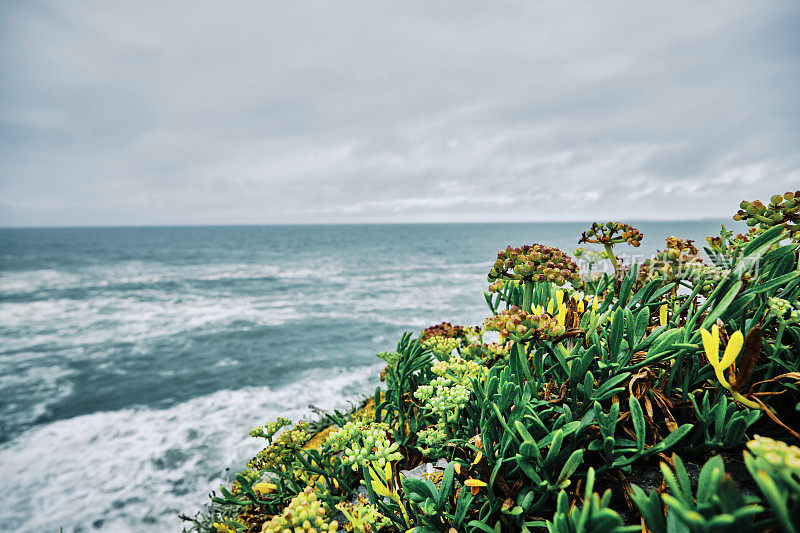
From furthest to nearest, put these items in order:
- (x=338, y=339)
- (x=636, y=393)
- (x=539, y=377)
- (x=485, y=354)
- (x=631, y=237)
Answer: (x=338, y=339)
(x=485, y=354)
(x=631, y=237)
(x=539, y=377)
(x=636, y=393)

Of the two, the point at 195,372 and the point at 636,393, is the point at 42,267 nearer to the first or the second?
the point at 195,372

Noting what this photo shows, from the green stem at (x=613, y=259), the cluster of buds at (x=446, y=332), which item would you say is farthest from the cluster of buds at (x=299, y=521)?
the green stem at (x=613, y=259)

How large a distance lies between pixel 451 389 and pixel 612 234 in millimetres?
1237

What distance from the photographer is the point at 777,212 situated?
1.68 meters

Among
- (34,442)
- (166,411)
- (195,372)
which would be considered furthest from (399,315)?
(34,442)

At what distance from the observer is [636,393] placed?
57.4 inches

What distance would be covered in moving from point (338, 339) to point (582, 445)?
14.3m

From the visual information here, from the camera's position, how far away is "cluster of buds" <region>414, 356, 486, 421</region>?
5.30ft

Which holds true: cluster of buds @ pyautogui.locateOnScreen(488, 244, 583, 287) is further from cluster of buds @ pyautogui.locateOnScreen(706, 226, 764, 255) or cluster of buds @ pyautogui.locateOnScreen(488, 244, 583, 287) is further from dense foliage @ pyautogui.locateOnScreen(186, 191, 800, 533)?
cluster of buds @ pyautogui.locateOnScreen(706, 226, 764, 255)

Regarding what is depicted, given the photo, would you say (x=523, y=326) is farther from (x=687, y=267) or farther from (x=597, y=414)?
(x=687, y=267)

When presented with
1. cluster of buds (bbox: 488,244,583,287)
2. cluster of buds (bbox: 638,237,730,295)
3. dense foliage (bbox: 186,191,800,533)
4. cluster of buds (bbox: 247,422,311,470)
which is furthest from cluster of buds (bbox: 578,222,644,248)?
cluster of buds (bbox: 247,422,311,470)

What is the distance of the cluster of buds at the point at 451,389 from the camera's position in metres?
1.61

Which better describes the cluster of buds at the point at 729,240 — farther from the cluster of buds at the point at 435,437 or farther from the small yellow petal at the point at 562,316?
the cluster of buds at the point at 435,437

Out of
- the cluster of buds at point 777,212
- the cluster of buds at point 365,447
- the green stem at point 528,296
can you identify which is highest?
the cluster of buds at point 777,212
